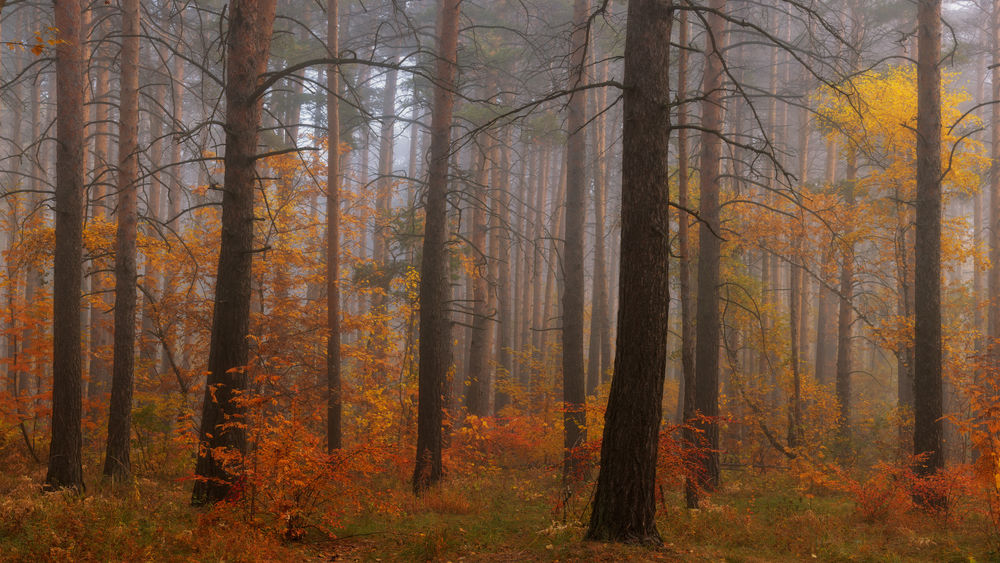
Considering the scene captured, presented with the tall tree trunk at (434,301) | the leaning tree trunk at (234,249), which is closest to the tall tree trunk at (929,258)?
the tall tree trunk at (434,301)

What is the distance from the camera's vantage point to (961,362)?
15078 mm

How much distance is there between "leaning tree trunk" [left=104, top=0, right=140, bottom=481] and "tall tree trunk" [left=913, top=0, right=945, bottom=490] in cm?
1258

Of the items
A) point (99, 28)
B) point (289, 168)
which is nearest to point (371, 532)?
point (289, 168)

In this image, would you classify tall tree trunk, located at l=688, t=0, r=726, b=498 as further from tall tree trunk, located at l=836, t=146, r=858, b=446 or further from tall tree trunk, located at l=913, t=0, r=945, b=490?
tall tree trunk, located at l=836, t=146, r=858, b=446

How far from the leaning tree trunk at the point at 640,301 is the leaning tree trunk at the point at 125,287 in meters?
8.15

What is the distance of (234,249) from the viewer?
24.7 ft

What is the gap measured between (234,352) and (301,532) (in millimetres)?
2227

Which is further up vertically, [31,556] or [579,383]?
[579,383]

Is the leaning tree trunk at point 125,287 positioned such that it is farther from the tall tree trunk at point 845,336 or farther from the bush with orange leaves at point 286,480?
the tall tree trunk at point 845,336

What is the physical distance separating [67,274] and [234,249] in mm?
2931

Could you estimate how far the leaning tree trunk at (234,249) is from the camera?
746cm

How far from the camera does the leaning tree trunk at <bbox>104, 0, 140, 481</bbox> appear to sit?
1038 centimetres

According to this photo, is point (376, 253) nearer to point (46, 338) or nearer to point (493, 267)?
point (493, 267)

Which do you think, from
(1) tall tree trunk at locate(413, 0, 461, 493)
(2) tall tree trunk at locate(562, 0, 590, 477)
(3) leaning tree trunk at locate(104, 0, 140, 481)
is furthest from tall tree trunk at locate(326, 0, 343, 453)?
(2) tall tree trunk at locate(562, 0, 590, 477)
